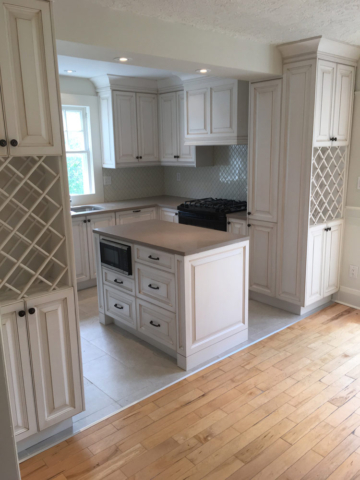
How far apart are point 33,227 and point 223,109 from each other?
2.64 metres

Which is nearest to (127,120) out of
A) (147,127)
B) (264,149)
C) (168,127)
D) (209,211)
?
(147,127)

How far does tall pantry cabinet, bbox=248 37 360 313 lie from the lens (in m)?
3.33

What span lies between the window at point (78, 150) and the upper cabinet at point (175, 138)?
98cm

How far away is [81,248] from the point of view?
4438 millimetres

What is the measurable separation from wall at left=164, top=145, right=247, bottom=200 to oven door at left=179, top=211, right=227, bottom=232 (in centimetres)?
69

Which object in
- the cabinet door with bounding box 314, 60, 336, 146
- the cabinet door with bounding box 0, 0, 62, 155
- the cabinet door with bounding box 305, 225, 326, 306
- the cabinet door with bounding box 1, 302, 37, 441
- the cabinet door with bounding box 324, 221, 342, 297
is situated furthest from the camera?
the cabinet door with bounding box 324, 221, 342, 297

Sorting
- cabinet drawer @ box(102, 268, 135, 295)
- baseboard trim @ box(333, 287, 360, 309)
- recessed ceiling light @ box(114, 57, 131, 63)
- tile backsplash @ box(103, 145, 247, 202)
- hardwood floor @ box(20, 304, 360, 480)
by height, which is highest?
recessed ceiling light @ box(114, 57, 131, 63)

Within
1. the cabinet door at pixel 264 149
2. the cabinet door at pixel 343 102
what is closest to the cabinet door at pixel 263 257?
the cabinet door at pixel 264 149

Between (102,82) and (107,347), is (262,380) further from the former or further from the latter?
(102,82)

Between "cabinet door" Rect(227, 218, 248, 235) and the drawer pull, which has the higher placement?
"cabinet door" Rect(227, 218, 248, 235)

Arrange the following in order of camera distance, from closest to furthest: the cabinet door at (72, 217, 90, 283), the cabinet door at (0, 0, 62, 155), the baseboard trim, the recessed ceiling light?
the cabinet door at (0, 0, 62, 155)
the recessed ceiling light
the baseboard trim
the cabinet door at (72, 217, 90, 283)

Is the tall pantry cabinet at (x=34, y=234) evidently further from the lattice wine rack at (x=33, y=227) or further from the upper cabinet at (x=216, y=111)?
the upper cabinet at (x=216, y=111)

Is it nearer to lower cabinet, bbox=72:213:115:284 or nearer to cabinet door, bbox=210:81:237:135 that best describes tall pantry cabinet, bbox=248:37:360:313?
cabinet door, bbox=210:81:237:135

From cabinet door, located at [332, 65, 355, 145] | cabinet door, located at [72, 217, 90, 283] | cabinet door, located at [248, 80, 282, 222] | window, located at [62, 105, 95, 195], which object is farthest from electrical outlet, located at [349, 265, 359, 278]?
window, located at [62, 105, 95, 195]
